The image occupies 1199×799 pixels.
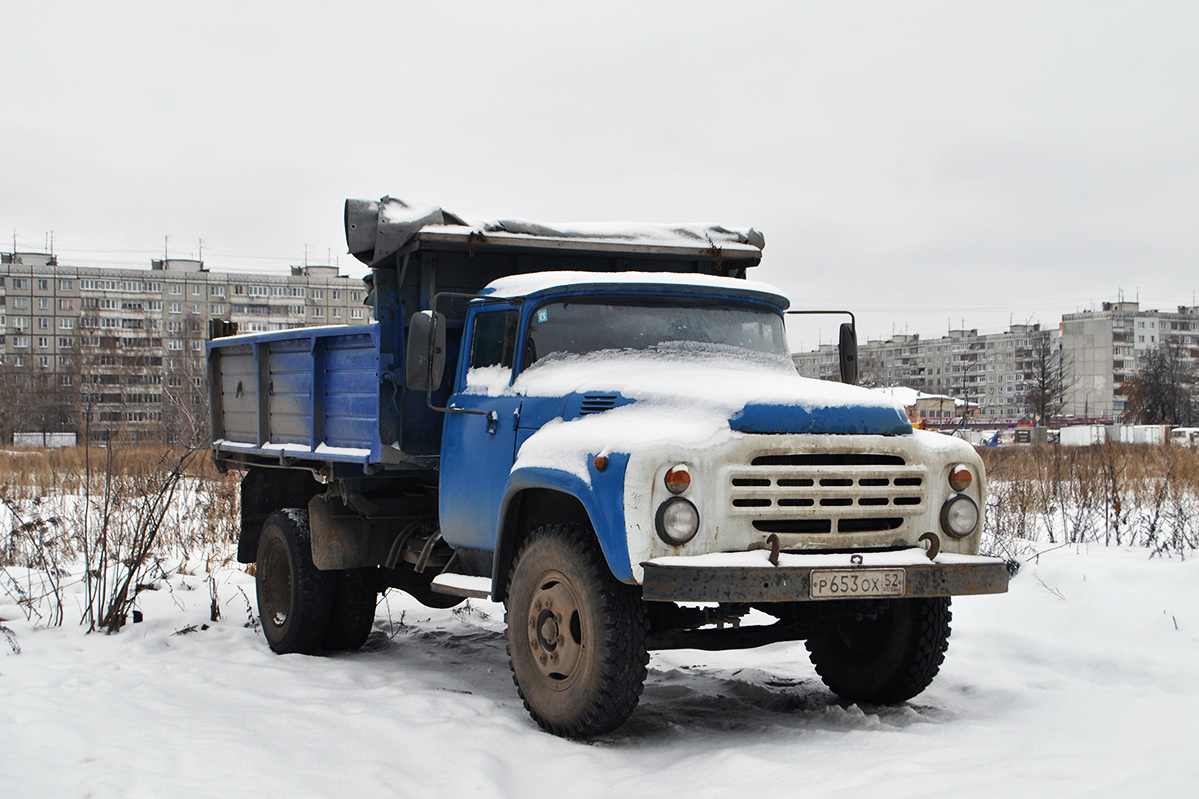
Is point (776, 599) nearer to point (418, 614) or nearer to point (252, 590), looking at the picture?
point (418, 614)

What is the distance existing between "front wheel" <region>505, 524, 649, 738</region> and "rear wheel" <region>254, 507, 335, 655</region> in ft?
8.16

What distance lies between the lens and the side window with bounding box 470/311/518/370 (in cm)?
612

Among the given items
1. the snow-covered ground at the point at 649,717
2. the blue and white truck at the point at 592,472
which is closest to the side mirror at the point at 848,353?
the blue and white truck at the point at 592,472

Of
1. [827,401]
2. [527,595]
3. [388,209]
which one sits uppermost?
[388,209]

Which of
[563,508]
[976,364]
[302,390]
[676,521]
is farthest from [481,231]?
[976,364]

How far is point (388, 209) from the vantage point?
270 inches

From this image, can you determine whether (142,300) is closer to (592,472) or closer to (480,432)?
(480,432)

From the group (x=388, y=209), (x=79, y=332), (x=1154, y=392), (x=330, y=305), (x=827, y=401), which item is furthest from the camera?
(x=330, y=305)

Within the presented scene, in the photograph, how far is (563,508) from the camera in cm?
554

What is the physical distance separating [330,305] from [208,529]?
86572 millimetres

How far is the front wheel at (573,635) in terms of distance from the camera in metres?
4.88

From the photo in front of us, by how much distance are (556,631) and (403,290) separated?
2.70 meters

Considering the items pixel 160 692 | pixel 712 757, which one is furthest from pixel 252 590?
pixel 712 757

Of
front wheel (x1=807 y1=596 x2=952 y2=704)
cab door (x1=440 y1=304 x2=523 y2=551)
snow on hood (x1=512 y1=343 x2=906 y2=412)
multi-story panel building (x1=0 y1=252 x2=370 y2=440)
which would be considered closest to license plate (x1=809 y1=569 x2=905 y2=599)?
snow on hood (x1=512 y1=343 x2=906 y2=412)
